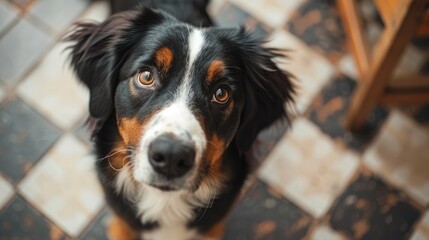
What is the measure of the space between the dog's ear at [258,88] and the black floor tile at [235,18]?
0.86m

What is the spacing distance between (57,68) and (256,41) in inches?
45.0

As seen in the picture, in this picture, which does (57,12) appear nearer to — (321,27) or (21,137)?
(21,137)

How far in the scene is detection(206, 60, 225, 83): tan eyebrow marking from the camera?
1401mm

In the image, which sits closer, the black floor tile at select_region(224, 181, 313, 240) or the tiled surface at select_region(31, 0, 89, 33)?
the black floor tile at select_region(224, 181, 313, 240)

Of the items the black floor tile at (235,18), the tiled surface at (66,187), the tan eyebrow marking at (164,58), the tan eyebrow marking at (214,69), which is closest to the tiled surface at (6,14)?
the tiled surface at (66,187)

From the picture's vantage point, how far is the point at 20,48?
7.63 feet

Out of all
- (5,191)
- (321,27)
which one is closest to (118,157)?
(5,191)

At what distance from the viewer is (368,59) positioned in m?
2.18

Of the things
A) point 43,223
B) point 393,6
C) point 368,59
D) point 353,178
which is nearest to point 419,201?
point 353,178

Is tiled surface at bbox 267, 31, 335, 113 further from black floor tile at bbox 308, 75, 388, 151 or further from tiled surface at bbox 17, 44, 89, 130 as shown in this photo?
tiled surface at bbox 17, 44, 89, 130

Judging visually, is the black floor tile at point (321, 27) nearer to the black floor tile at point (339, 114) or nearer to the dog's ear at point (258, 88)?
the black floor tile at point (339, 114)

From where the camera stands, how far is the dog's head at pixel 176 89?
1.32 m

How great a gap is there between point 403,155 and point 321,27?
74 cm

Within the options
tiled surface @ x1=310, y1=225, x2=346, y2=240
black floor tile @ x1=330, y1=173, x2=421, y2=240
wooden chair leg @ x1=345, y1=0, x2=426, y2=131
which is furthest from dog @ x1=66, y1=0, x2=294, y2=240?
black floor tile @ x1=330, y1=173, x2=421, y2=240
